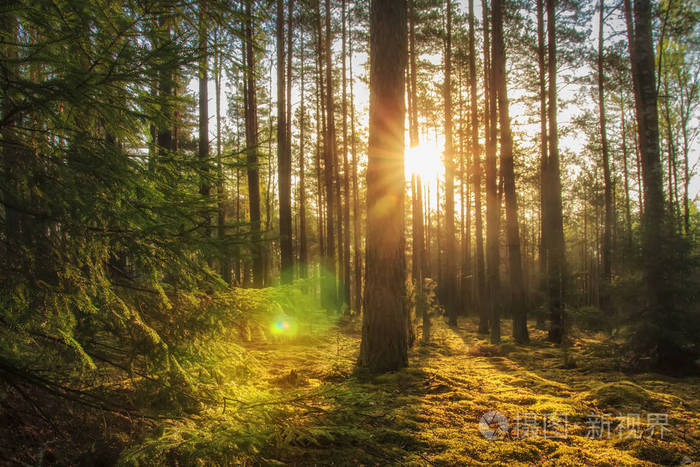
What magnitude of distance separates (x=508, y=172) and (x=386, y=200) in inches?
240

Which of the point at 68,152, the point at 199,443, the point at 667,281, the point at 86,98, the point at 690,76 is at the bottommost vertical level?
the point at 199,443

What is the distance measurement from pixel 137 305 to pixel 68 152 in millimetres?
1263

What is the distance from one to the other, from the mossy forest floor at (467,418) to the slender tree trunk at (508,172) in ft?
12.6

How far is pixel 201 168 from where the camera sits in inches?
115

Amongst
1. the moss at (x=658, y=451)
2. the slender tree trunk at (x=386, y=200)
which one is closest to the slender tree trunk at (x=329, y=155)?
the slender tree trunk at (x=386, y=200)

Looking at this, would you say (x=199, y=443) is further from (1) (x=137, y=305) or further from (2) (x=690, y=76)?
(2) (x=690, y=76)

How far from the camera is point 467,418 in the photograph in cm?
351

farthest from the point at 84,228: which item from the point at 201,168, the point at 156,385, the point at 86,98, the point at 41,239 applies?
the point at 156,385

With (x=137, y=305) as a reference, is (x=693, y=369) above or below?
below

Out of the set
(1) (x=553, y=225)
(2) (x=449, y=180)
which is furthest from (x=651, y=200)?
(2) (x=449, y=180)

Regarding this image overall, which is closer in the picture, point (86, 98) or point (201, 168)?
point (86, 98)

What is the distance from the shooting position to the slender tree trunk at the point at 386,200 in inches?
208

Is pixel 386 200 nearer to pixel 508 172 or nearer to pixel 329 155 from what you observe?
pixel 508 172

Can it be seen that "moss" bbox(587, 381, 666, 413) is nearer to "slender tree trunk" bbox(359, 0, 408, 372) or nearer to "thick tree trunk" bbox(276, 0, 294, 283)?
"slender tree trunk" bbox(359, 0, 408, 372)
